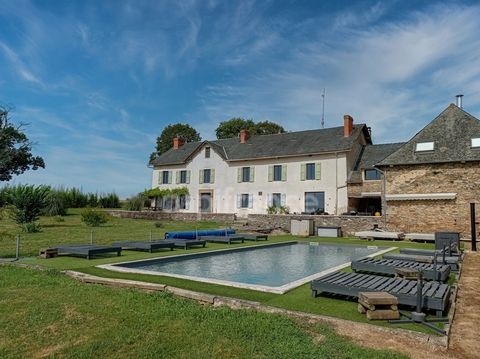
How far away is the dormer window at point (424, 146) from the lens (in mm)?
24250

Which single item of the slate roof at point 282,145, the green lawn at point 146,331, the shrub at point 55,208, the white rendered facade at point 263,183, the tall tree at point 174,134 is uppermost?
the tall tree at point 174,134

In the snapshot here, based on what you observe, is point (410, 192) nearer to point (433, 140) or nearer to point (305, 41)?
point (433, 140)

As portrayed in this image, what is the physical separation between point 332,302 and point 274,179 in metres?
28.2

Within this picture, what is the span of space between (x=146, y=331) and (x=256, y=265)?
7.88 m

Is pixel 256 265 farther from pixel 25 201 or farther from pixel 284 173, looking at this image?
pixel 284 173

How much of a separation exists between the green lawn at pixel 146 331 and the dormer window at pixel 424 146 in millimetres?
22455

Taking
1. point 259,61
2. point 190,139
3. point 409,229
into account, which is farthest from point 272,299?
point 190,139

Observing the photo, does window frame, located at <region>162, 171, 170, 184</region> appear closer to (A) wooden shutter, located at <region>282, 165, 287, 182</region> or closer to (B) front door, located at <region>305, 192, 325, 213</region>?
(A) wooden shutter, located at <region>282, 165, 287, 182</region>

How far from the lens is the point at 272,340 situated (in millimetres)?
4910

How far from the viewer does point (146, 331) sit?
5.20m

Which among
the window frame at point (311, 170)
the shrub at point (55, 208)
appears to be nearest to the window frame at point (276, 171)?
the window frame at point (311, 170)

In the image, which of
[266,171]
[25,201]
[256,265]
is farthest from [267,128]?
[256,265]

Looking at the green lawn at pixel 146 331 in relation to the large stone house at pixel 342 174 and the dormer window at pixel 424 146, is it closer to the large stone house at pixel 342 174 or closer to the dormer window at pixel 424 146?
the large stone house at pixel 342 174

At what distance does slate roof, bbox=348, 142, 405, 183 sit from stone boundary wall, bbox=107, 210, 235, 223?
1141 cm
